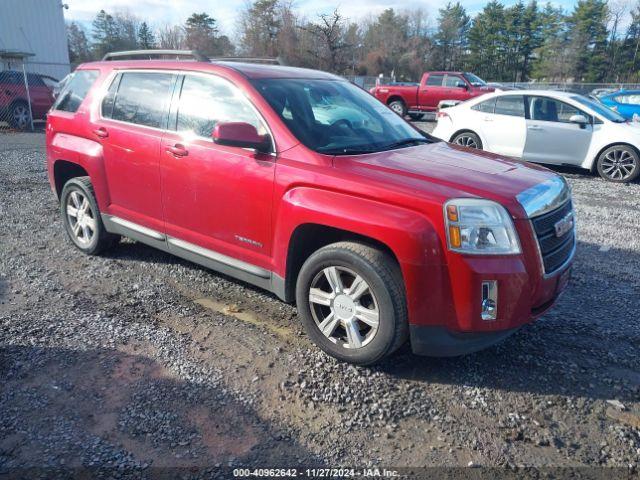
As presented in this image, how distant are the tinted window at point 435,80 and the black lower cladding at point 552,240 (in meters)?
16.9

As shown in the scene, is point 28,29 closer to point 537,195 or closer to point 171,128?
point 171,128

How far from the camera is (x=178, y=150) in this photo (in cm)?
406

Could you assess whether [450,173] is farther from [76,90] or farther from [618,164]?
[618,164]

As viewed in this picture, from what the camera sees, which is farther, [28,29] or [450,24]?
[450,24]

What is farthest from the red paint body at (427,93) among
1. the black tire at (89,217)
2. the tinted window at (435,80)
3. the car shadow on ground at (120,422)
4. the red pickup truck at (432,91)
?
the car shadow on ground at (120,422)

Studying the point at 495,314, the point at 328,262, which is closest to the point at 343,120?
the point at 328,262

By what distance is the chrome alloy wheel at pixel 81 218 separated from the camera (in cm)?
517

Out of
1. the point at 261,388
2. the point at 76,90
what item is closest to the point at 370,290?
the point at 261,388

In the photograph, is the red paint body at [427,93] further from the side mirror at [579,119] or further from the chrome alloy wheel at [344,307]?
the chrome alloy wheel at [344,307]

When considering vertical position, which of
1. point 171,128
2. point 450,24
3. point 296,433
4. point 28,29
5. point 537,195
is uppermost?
point 450,24

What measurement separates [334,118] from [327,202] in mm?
1070

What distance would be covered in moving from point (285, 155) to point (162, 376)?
1.62 meters

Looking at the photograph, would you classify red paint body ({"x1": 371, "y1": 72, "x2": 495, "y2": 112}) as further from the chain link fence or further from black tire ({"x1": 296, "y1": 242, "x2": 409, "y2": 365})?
black tire ({"x1": 296, "y1": 242, "x2": 409, "y2": 365})

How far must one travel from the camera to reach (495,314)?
296 centimetres
